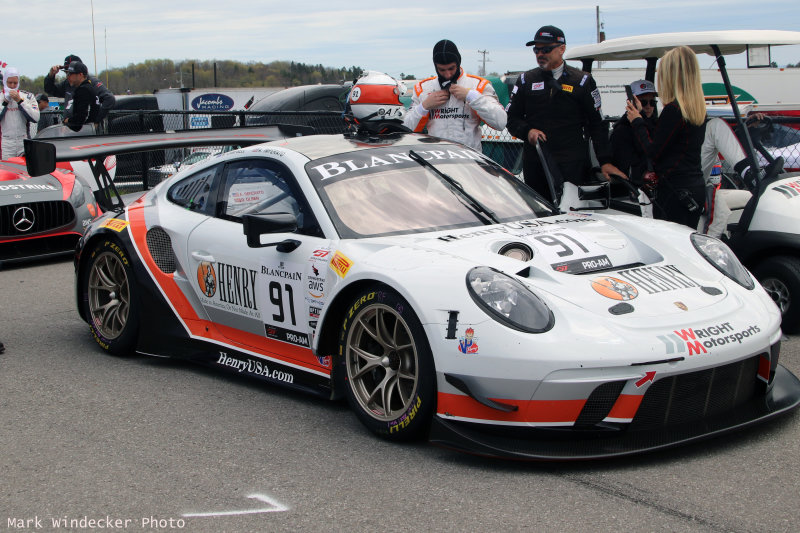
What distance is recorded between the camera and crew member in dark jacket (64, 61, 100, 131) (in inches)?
478

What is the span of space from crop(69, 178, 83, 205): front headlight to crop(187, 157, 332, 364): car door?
4677 mm

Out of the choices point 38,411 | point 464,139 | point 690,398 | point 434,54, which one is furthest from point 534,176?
point 38,411

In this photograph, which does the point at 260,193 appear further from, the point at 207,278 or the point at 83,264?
the point at 83,264

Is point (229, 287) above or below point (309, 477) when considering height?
above

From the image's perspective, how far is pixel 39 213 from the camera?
356 inches

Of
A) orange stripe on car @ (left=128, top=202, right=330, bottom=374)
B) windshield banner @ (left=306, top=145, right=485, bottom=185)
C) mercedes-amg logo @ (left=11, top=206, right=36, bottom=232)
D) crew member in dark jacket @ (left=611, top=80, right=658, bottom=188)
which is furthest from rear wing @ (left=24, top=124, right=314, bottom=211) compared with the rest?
mercedes-amg logo @ (left=11, top=206, right=36, bottom=232)

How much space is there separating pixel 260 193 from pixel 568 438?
2.29 metres

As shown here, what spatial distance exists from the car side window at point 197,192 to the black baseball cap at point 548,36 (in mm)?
2745

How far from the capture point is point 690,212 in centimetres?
606

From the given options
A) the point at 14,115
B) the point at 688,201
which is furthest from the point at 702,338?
the point at 14,115

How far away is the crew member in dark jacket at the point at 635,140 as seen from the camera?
632cm

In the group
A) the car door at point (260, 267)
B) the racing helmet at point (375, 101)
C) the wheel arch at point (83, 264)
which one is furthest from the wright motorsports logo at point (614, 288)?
the wheel arch at point (83, 264)

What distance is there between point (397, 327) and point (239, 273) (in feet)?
4.12

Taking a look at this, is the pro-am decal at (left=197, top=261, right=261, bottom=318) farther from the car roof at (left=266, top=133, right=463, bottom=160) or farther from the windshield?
the car roof at (left=266, top=133, right=463, bottom=160)
